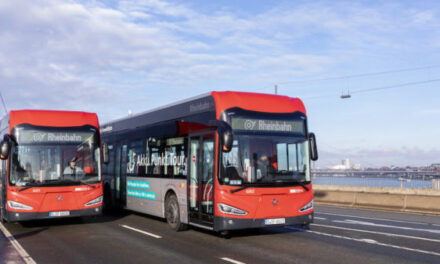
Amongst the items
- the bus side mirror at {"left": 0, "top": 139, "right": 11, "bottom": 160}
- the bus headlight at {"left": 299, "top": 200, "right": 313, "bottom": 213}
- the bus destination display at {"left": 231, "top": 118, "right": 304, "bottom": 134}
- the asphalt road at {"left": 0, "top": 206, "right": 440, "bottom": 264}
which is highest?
the bus destination display at {"left": 231, "top": 118, "right": 304, "bottom": 134}

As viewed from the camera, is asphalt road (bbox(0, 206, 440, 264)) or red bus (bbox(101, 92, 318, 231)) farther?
red bus (bbox(101, 92, 318, 231))

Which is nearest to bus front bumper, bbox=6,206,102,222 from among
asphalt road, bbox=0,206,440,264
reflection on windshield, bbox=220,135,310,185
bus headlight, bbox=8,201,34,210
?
bus headlight, bbox=8,201,34,210

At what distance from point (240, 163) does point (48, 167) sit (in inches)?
228

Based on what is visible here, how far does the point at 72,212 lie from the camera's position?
537 inches

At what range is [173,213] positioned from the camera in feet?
43.2

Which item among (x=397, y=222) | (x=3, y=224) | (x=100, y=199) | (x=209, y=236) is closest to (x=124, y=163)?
(x=100, y=199)

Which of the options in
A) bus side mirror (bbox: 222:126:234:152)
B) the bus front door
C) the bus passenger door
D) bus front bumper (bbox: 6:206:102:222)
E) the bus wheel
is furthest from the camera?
the bus passenger door

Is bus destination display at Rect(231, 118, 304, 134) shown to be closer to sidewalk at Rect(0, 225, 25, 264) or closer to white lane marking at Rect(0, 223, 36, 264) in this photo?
white lane marking at Rect(0, 223, 36, 264)

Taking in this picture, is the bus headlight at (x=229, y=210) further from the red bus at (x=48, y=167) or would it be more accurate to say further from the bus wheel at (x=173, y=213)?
the red bus at (x=48, y=167)

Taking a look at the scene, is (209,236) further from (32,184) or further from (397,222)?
(397,222)

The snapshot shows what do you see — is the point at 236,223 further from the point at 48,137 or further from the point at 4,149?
the point at 4,149

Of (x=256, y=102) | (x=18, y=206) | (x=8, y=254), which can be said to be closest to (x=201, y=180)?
(x=256, y=102)

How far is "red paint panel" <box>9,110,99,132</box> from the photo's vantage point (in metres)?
13.9

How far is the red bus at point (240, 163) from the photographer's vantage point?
10688mm
